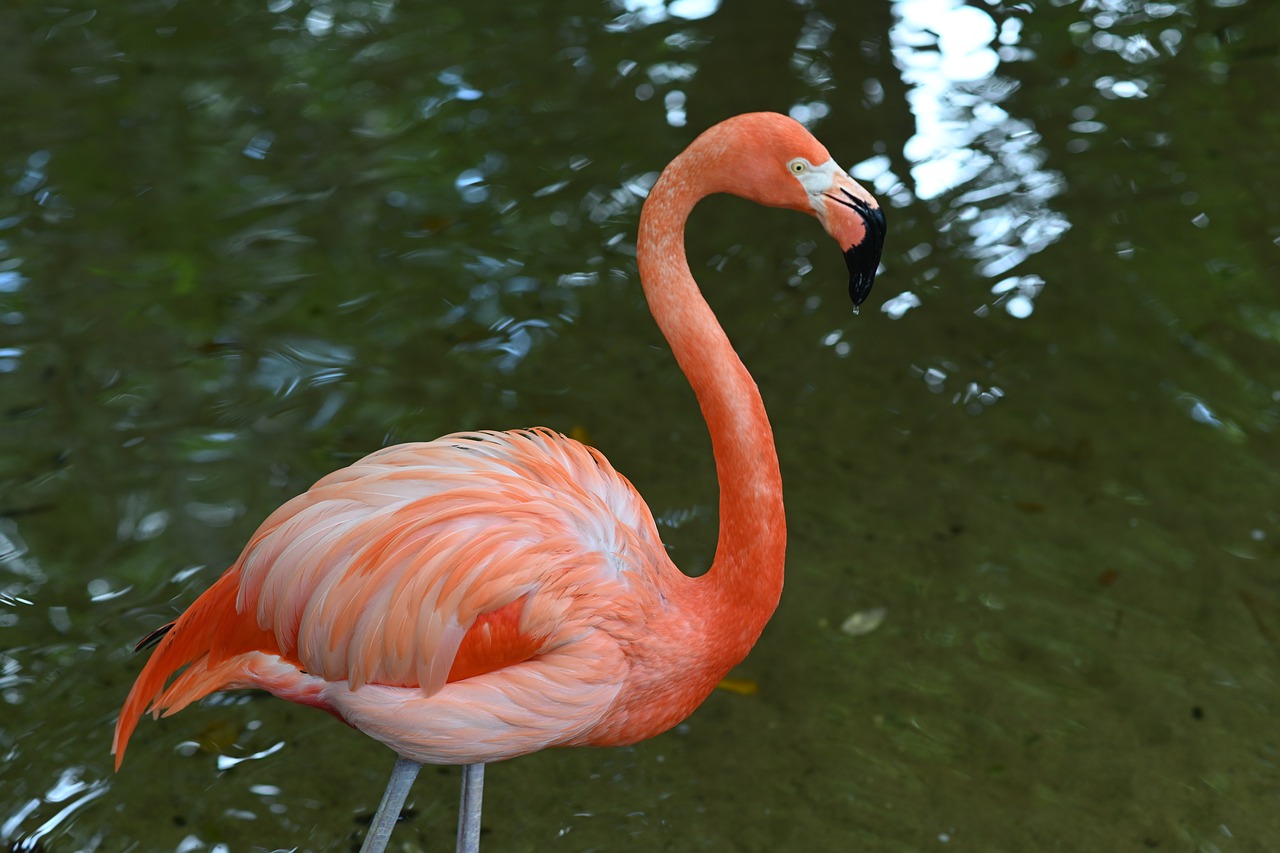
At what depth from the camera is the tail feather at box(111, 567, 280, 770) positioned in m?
2.63

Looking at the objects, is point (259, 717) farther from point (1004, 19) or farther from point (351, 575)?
point (1004, 19)

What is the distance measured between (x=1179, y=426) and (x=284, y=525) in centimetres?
290

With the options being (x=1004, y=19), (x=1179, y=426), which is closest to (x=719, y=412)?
(x=1179, y=426)

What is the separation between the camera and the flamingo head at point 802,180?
2.36m

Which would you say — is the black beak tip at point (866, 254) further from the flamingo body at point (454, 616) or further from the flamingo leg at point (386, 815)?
the flamingo leg at point (386, 815)

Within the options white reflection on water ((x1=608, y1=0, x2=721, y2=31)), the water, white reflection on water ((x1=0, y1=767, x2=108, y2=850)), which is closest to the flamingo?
white reflection on water ((x1=0, y1=767, x2=108, y2=850))

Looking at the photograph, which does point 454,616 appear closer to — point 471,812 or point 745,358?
point 471,812

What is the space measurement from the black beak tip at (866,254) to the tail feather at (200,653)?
4.42 feet

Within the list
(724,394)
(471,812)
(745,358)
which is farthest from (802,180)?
(745,358)

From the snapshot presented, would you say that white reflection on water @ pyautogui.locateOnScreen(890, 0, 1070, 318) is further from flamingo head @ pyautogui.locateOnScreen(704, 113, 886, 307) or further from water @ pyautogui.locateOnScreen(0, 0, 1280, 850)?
flamingo head @ pyautogui.locateOnScreen(704, 113, 886, 307)

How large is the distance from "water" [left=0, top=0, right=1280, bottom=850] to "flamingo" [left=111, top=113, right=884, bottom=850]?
2.11 ft

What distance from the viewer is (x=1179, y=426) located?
4168 mm

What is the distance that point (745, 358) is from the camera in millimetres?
4441

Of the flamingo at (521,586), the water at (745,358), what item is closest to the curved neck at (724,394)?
the flamingo at (521,586)
